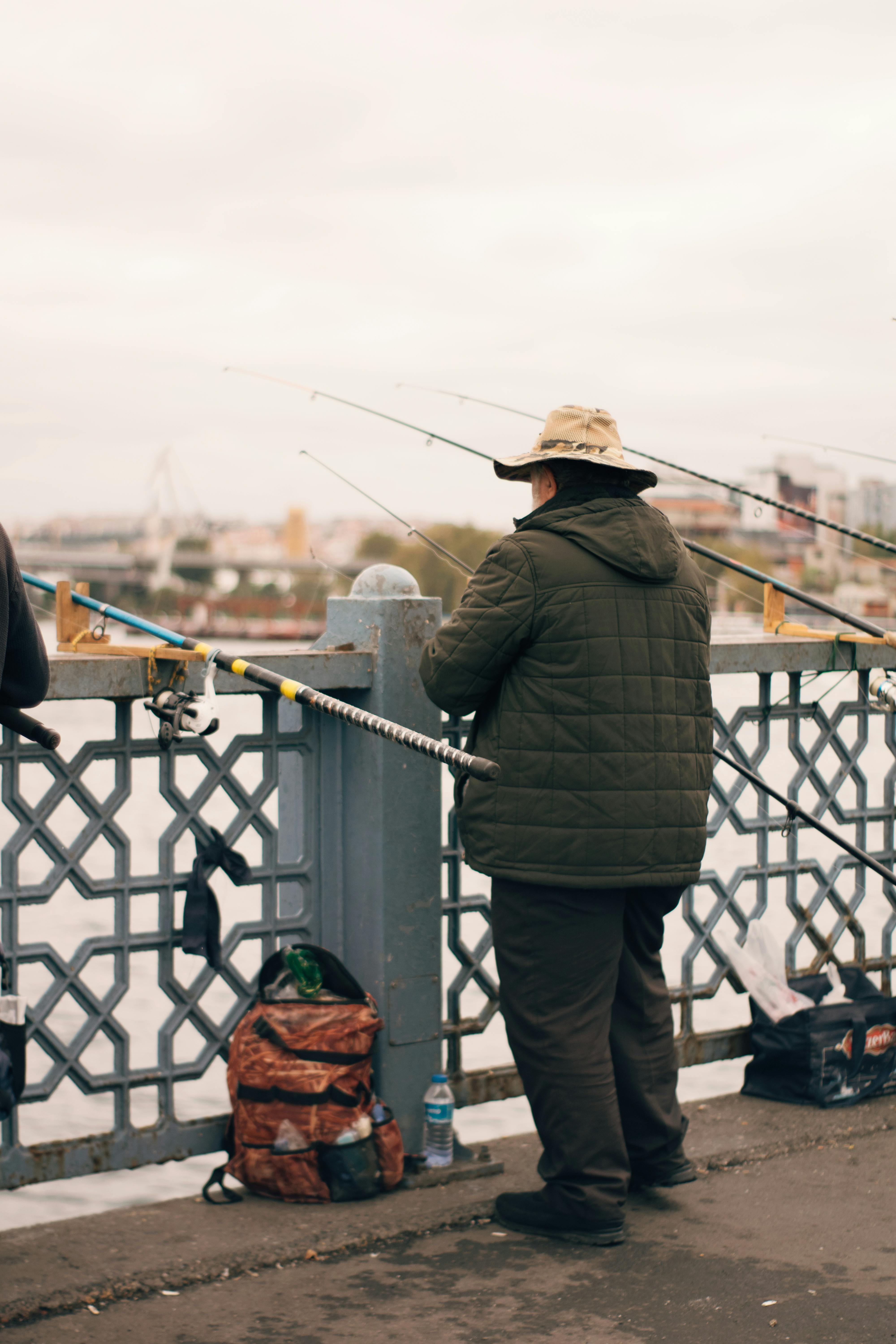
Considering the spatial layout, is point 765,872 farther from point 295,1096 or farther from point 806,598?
point 295,1096

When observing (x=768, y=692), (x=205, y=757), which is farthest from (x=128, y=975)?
(x=768, y=692)

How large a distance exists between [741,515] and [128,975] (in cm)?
239

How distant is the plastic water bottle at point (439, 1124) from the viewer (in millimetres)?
3447

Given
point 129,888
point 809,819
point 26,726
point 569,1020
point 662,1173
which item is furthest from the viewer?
point 809,819

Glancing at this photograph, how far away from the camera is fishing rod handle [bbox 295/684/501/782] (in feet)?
8.33

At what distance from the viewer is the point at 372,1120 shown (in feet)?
10.9

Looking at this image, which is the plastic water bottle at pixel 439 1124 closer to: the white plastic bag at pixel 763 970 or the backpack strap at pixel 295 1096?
the backpack strap at pixel 295 1096

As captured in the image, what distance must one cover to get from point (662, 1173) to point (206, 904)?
3.80 feet

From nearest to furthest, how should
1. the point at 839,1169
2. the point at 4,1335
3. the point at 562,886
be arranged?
the point at 4,1335
the point at 562,886
the point at 839,1169

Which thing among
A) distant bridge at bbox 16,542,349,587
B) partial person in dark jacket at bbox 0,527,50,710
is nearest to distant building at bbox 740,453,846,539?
distant bridge at bbox 16,542,349,587

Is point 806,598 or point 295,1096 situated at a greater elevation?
point 806,598

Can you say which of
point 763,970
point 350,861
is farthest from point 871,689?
point 350,861

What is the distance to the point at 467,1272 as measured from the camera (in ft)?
9.75

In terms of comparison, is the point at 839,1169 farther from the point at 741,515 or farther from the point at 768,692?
the point at 741,515
